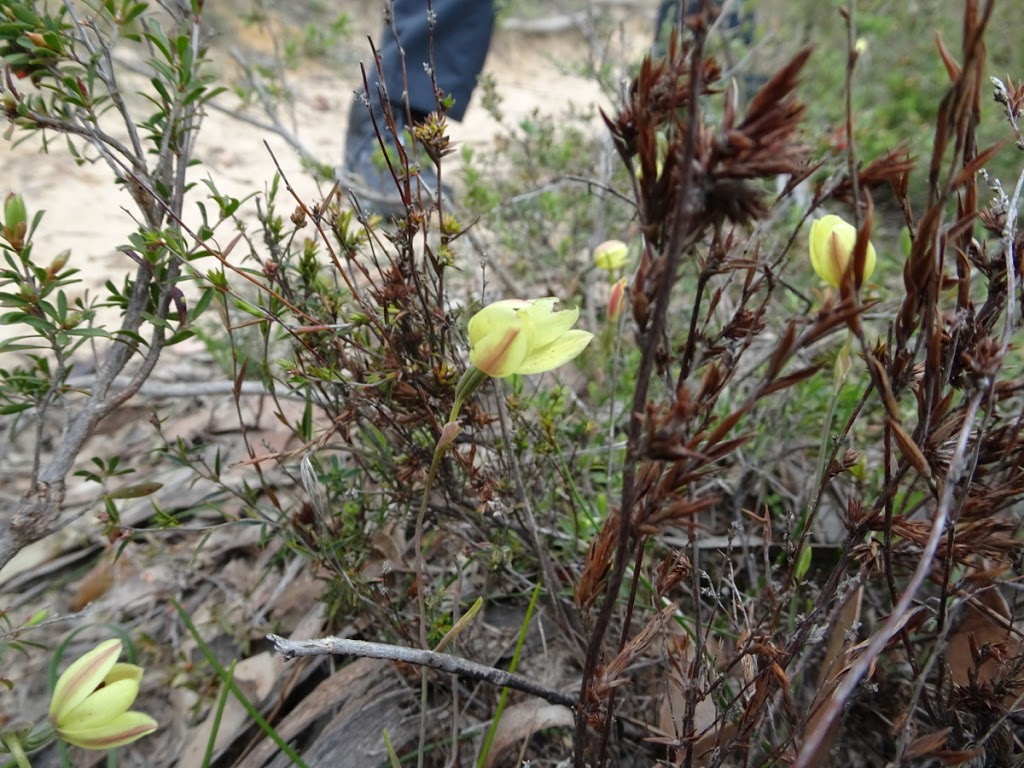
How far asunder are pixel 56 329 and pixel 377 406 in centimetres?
51

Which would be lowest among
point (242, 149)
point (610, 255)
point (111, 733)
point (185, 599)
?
point (185, 599)

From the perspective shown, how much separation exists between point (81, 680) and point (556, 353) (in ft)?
2.70

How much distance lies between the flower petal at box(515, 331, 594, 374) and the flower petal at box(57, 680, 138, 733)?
0.75 metres

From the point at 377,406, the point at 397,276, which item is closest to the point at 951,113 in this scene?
the point at 397,276

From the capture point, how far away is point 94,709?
3.05 feet

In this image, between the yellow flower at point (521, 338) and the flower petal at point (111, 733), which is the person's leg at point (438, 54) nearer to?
the yellow flower at point (521, 338)

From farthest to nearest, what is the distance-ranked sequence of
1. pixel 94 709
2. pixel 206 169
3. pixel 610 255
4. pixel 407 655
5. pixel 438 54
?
pixel 438 54 < pixel 610 255 < pixel 206 169 < pixel 94 709 < pixel 407 655

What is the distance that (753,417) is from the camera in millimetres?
1846

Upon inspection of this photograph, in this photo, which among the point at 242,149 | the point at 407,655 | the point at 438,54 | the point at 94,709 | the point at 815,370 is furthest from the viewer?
the point at 242,149

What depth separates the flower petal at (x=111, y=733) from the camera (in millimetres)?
929

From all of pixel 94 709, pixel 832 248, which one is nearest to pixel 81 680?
pixel 94 709

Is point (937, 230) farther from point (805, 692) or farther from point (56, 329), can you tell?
point (56, 329)

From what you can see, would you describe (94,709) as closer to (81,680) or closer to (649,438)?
(81,680)

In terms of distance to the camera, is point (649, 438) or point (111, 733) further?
point (111, 733)
